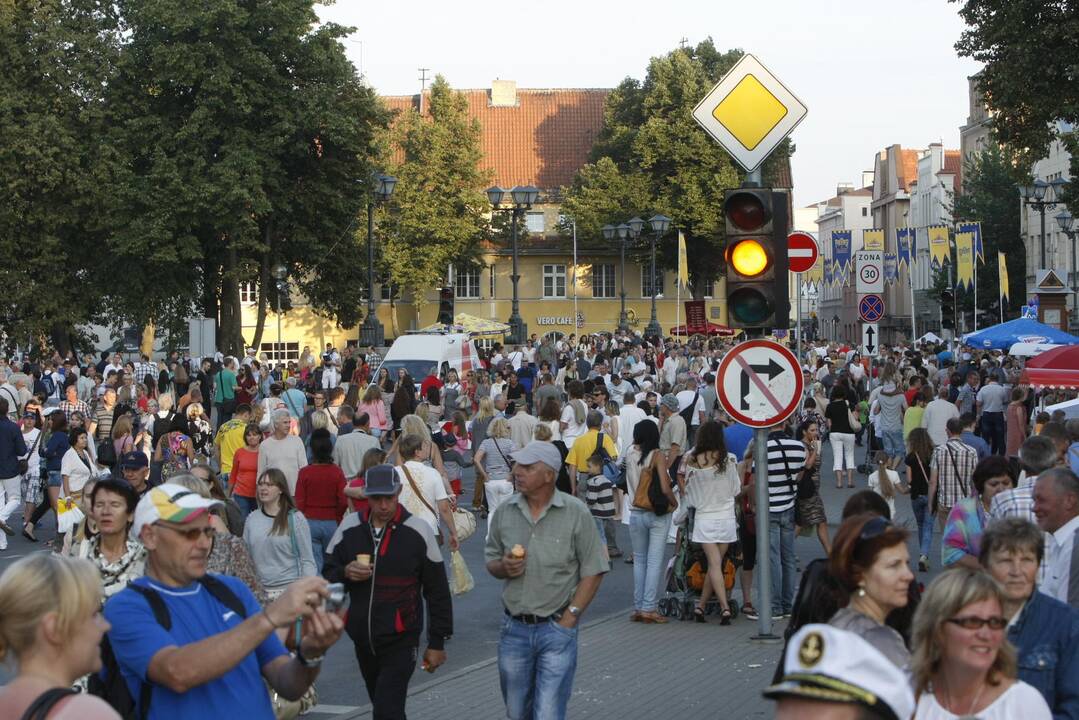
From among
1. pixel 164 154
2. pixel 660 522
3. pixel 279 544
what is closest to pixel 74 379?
pixel 164 154

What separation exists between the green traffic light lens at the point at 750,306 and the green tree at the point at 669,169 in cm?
6239

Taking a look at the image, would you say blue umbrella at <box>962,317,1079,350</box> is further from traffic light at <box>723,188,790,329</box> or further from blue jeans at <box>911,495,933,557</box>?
traffic light at <box>723,188,790,329</box>

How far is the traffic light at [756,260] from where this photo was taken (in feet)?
35.0

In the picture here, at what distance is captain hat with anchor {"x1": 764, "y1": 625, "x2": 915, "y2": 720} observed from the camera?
2449 millimetres

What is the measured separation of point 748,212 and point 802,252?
269 inches

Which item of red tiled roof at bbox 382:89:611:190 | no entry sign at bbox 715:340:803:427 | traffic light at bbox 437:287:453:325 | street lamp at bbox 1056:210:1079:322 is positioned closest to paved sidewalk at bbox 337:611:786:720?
no entry sign at bbox 715:340:803:427

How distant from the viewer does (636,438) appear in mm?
14172

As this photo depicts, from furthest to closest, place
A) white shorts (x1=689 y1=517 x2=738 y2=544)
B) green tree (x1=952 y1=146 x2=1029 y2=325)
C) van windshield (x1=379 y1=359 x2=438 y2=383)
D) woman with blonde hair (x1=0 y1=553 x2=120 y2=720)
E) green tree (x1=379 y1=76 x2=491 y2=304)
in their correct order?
1. green tree (x1=952 y1=146 x2=1029 y2=325)
2. green tree (x1=379 y1=76 x2=491 y2=304)
3. van windshield (x1=379 y1=359 x2=438 y2=383)
4. white shorts (x1=689 y1=517 x2=738 y2=544)
5. woman with blonde hair (x1=0 y1=553 x2=120 y2=720)

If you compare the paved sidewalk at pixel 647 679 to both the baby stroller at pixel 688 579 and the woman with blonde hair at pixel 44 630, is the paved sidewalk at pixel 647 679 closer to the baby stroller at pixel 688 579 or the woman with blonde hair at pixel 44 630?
the baby stroller at pixel 688 579

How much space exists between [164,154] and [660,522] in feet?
120

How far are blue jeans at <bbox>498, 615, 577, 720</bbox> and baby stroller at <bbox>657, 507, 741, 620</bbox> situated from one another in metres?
6.00

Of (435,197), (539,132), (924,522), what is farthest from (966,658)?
(539,132)

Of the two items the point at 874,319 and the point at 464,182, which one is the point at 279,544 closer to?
the point at 874,319

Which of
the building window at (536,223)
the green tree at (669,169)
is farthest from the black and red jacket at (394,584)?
the building window at (536,223)
